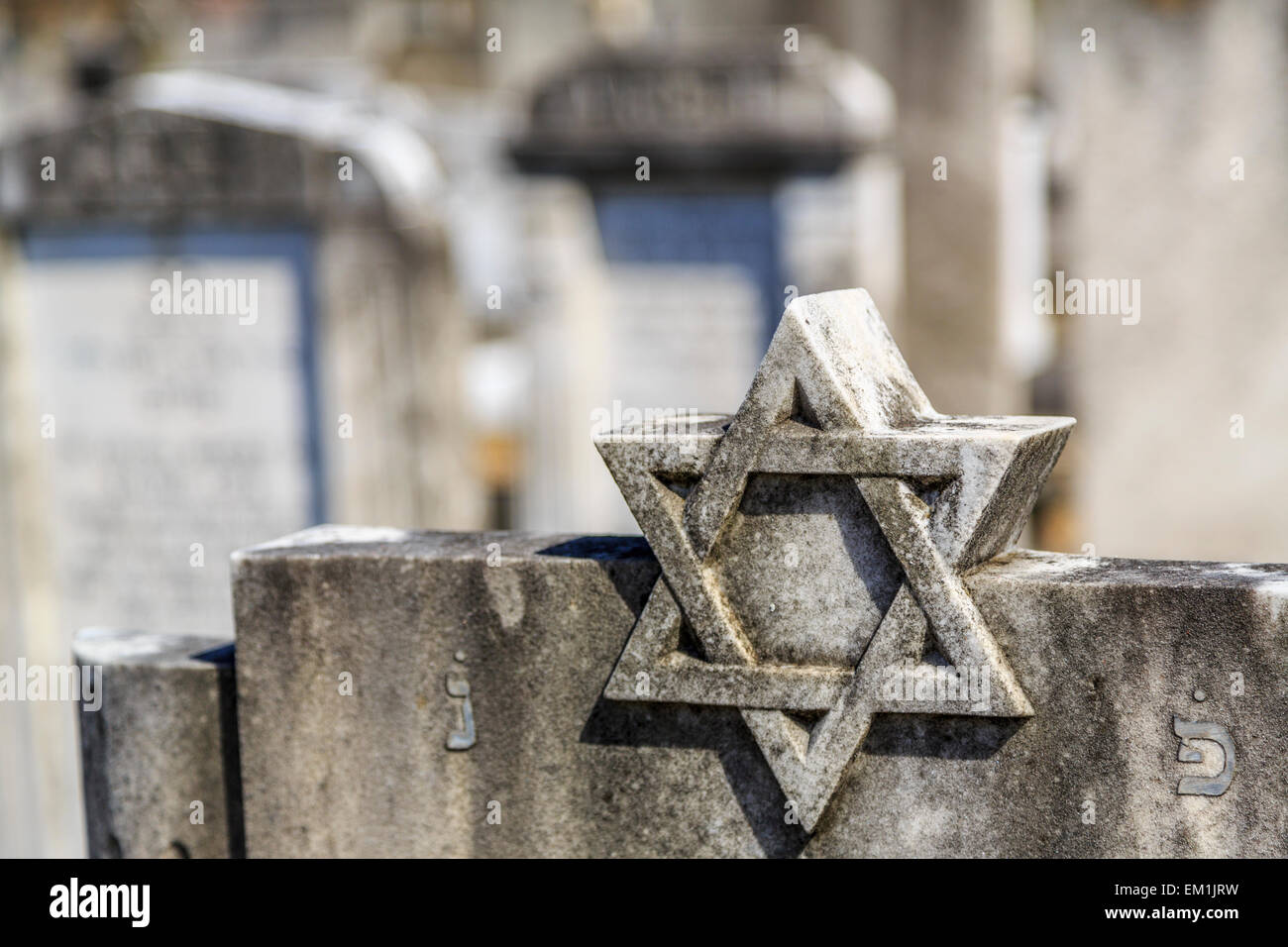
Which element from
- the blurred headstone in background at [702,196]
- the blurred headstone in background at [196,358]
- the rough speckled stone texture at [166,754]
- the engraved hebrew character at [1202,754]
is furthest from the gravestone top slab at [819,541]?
the blurred headstone in background at [702,196]

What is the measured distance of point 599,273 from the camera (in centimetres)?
648

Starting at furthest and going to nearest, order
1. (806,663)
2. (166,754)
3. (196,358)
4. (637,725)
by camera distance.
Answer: (196,358), (166,754), (637,725), (806,663)

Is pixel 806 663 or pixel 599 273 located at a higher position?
pixel 599 273

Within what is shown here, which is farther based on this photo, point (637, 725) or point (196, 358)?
point (196, 358)

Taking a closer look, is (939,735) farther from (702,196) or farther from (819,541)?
(702,196)

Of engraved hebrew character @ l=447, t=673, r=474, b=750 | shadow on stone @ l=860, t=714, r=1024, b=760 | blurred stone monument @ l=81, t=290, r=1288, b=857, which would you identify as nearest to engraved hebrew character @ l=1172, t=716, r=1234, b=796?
blurred stone monument @ l=81, t=290, r=1288, b=857

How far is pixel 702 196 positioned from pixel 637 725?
4462 millimetres

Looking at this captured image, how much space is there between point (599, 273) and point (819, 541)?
4.67 metres

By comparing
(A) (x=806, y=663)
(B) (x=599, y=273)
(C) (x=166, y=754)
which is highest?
(B) (x=599, y=273)

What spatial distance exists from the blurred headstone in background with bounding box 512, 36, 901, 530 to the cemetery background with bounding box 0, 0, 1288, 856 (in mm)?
13

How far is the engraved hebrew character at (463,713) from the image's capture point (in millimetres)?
2146

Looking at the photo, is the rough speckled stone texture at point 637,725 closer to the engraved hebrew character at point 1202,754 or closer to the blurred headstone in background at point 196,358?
the engraved hebrew character at point 1202,754

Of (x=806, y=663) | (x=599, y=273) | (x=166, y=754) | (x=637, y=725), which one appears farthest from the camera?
(x=599, y=273)

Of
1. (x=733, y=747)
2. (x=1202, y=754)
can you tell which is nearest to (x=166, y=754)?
(x=733, y=747)
